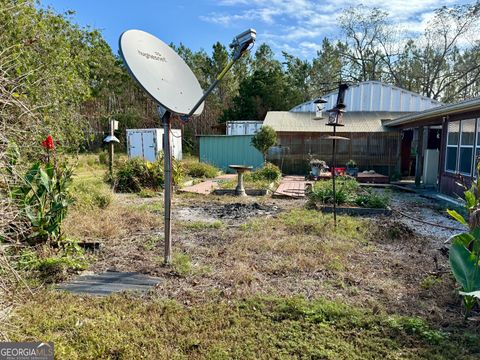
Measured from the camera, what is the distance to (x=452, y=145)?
9.68 metres

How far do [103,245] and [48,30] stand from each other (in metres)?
5.46

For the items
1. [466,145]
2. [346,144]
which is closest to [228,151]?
[346,144]

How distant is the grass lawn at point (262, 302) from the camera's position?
2332 mm

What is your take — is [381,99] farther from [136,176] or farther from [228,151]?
[136,176]

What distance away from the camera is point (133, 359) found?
7.16 feet

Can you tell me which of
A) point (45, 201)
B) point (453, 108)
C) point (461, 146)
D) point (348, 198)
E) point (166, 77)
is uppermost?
point (453, 108)

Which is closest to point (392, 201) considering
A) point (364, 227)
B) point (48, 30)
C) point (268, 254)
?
point (364, 227)

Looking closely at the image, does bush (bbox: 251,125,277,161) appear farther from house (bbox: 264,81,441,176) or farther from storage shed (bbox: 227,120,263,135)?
storage shed (bbox: 227,120,263,135)

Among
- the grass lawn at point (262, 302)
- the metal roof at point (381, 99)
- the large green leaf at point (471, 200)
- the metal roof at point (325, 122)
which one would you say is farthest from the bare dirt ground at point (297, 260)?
the metal roof at point (381, 99)

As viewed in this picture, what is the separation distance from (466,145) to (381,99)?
11433mm

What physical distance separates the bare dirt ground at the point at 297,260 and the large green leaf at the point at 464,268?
0.36 m

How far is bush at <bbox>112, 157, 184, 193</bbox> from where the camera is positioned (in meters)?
9.93

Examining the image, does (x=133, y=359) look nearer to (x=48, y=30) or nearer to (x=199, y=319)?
(x=199, y=319)

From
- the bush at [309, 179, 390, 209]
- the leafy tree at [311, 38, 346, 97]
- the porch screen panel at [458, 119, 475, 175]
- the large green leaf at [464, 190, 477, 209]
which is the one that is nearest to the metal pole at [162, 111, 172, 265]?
the large green leaf at [464, 190, 477, 209]
